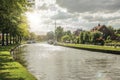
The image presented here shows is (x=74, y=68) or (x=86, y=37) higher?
(x=86, y=37)

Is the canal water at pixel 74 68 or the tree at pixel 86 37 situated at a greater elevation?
the tree at pixel 86 37

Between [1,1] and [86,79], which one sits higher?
[1,1]

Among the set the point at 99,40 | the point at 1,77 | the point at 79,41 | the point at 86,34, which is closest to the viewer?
the point at 1,77

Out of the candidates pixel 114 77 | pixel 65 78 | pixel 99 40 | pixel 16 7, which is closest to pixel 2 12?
pixel 16 7

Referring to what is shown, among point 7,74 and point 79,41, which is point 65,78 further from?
point 79,41

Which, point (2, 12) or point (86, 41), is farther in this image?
point (86, 41)

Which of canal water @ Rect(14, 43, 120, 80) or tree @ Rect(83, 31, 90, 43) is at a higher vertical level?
tree @ Rect(83, 31, 90, 43)

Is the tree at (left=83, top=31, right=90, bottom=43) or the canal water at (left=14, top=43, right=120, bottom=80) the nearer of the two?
the canal water at (left=14, top=43, right=120, bottom=80)

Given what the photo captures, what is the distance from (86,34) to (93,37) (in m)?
7.65

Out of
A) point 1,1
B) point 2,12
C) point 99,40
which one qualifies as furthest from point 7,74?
point 99,40

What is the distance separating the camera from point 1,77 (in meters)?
15.5

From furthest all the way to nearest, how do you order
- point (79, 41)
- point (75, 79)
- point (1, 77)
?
point (79, 41) < point (75, 79) < point (1, 77)

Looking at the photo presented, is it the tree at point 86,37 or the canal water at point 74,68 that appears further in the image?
the tree at point 86,37

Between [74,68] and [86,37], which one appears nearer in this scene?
[74,68]
